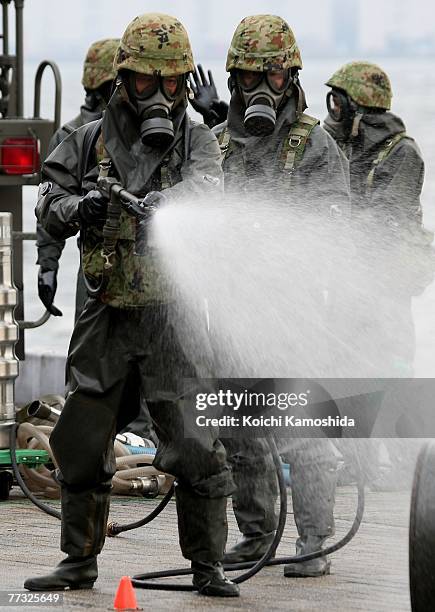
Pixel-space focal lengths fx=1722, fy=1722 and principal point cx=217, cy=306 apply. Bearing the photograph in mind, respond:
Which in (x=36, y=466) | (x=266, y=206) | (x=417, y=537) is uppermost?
(x=266, y=206)

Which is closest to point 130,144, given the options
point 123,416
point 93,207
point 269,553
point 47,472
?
point 93,207

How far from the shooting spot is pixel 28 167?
31.9 ft

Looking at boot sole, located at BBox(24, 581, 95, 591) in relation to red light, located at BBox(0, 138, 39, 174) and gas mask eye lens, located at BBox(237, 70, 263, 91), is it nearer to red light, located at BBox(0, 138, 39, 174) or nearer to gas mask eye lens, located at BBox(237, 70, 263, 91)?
gas mask eye lens, located at BBox(237, 70, 263, 91)

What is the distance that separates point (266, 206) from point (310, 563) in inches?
53.8

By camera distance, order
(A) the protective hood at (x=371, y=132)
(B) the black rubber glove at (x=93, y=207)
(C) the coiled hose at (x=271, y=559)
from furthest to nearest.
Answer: (A) the protective hood at (x=371, y=132) < (C) the coiled hose at (x=271, y=559) < (B) the black rubber glove at (x=93, y=207)

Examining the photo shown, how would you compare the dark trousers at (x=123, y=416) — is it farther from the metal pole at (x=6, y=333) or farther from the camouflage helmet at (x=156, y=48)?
the metal pole at (x=6, y=333)

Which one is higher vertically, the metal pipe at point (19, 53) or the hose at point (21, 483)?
the metal pipe at point (19, 53)

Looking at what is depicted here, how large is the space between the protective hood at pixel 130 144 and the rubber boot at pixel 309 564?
5.15ft

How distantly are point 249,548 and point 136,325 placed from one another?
1.31m

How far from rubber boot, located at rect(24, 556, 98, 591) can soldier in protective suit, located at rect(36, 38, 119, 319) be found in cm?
296

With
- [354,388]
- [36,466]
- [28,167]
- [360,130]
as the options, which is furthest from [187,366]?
[28,167]

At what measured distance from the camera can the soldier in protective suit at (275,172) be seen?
654 centimetres

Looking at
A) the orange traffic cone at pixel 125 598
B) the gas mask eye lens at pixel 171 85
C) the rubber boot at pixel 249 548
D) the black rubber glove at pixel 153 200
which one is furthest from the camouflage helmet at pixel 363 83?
the orange traffic cone at pixel 125 598

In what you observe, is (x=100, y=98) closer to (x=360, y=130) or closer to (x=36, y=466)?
(x=360, y=130)
